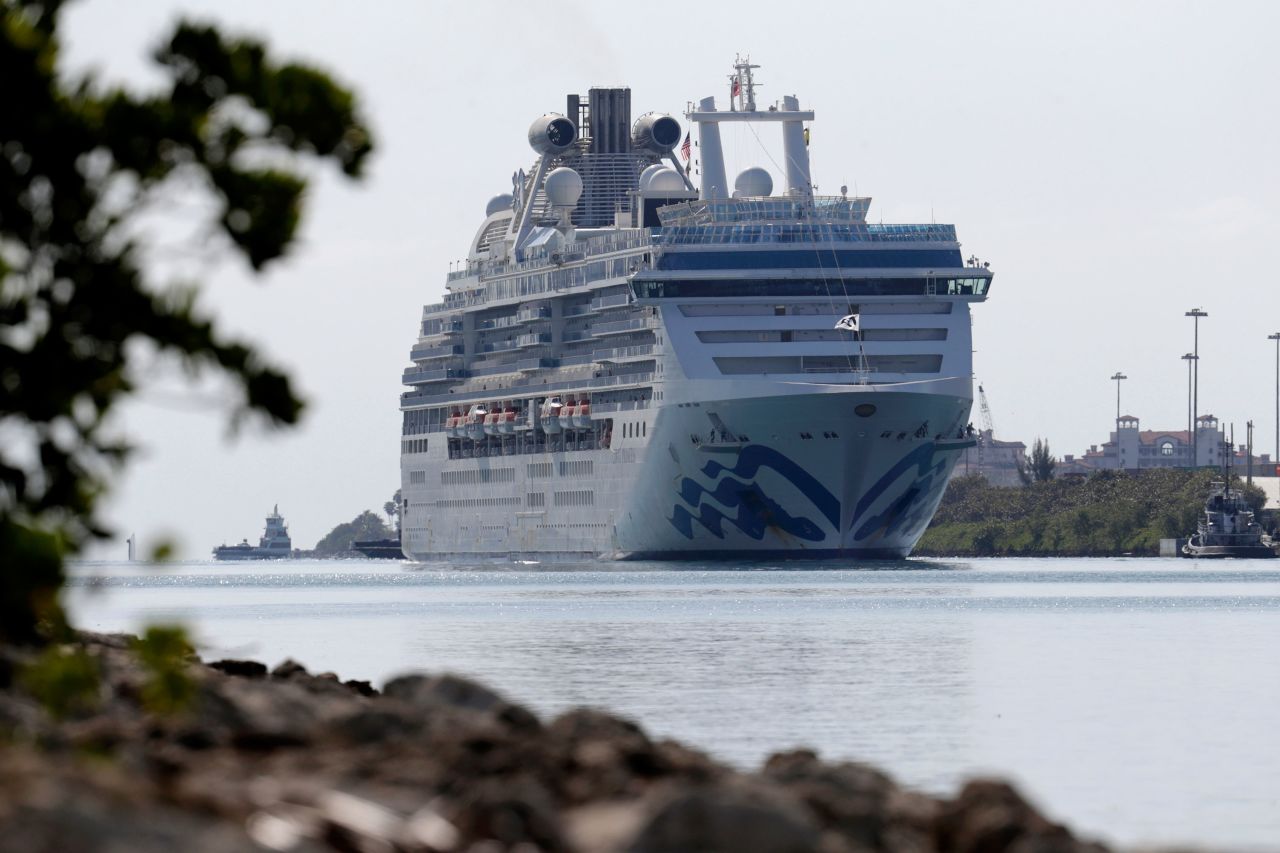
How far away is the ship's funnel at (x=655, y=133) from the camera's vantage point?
111688 millimetres

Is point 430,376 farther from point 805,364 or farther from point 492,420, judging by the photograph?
point 805,364

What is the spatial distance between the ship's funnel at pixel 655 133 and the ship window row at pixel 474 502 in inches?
599

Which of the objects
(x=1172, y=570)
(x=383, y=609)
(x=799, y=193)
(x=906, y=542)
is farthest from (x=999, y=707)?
(x=1172, y=570)

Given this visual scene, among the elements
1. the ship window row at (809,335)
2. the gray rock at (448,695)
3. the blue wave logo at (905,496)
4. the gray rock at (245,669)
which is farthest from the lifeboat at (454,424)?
the gray rock at (448,695)

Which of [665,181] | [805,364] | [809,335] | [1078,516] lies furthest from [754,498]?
[1078,516]

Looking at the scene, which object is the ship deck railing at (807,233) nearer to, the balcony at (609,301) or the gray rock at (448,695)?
the balcony at (609,301)

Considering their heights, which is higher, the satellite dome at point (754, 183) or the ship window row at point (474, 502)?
the satellite dome at point (754, 183)

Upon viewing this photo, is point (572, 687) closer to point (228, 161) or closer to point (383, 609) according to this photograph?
point (228, 161)

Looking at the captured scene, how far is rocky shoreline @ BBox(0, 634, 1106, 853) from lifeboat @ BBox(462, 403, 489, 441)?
9343 centimetres

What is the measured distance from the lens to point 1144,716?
29.9 m

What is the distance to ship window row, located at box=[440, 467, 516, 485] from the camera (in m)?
112

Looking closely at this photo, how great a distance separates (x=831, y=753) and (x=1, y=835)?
1603cm

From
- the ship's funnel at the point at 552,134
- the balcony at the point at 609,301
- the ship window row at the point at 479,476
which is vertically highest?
the ship's funnel at the point at 552,134

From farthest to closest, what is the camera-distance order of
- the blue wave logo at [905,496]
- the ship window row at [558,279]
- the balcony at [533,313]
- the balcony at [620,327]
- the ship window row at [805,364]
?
the balcony at [533,313]
the ship window row at [558,279]
the balcony at [620,327]
the ship window row at [805,364]
the blue wave logo at [905,496]
